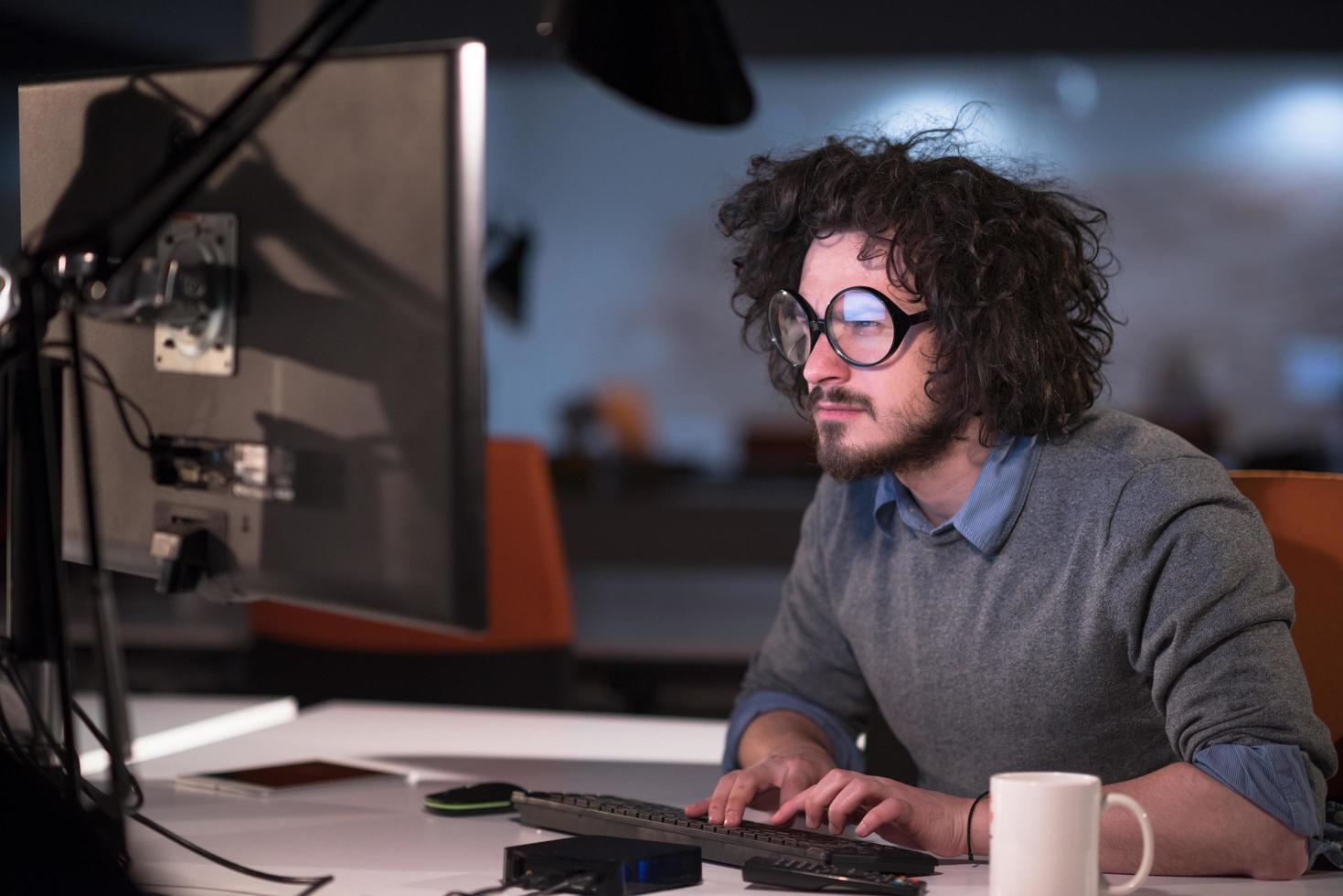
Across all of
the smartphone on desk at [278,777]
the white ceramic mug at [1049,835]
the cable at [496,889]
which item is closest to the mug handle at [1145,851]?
the white ceramic mug at [1049,835]

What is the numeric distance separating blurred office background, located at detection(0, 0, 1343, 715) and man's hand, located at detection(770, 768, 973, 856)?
3.58 m

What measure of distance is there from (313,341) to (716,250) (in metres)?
4.62

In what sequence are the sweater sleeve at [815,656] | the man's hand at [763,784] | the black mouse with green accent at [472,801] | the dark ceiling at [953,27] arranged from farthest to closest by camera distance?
the dark ceiling at [953,27]
the sweater sleeve at [815,656]
the black mouse with green accent at [472,801]
the man's hand at [763,784]

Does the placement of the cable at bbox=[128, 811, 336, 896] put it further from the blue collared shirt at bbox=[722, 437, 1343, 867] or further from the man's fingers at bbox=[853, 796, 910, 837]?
the blue collared shirt at bbox=[722, 437, 1343, 867]

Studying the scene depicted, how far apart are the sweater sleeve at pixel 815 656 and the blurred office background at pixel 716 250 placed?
10.1ft

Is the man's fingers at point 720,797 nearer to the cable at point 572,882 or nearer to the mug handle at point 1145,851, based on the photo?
the cable at point 572,882

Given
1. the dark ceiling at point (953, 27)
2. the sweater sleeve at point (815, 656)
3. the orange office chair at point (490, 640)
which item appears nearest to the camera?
the sweater sleeve at point (815, 656)

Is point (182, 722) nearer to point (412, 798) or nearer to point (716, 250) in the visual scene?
point (412, 798)

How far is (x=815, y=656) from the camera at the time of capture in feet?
5.75

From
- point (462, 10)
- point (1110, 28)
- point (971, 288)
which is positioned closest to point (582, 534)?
point (462, 10)

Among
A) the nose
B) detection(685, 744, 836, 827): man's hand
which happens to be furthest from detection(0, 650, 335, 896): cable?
the nose

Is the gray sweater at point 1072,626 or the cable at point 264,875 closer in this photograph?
the cable at point 264,875

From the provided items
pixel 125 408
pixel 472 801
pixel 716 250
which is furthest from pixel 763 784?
pixel 716 250

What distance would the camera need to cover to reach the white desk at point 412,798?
1197 millimetres
